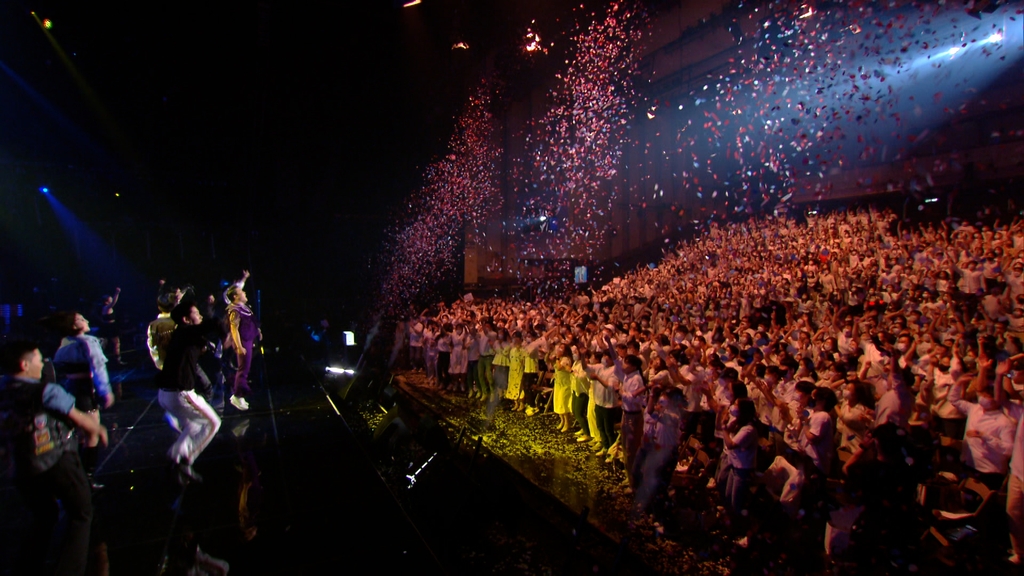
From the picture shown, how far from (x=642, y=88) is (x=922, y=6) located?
31.0ft

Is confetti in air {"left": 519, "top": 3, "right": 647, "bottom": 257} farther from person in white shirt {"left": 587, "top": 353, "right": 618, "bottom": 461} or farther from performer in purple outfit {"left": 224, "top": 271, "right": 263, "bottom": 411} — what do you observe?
person in white shirt {"left": 587, "top": 353, "right": 618, "bottom": 461}

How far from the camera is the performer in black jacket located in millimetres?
4289

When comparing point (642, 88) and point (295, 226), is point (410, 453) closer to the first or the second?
point (295, 226)

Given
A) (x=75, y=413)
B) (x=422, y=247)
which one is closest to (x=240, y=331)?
(x=75, y=413)

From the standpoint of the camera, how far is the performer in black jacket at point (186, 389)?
4289mm

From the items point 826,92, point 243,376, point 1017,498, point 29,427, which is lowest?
point 1017,498

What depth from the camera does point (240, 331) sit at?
8047 mm

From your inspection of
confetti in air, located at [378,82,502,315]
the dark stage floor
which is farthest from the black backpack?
confetti in air, located at [378,82,502,315]

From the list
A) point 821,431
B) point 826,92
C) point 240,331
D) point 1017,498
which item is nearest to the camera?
point 1017,498

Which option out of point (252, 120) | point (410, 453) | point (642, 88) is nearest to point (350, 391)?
point (410, 453)

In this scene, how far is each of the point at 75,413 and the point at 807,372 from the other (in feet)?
18.9

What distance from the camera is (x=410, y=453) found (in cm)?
479

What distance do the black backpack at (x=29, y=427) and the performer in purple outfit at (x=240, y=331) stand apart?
4594mm

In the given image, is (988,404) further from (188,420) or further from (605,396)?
(188,420)
